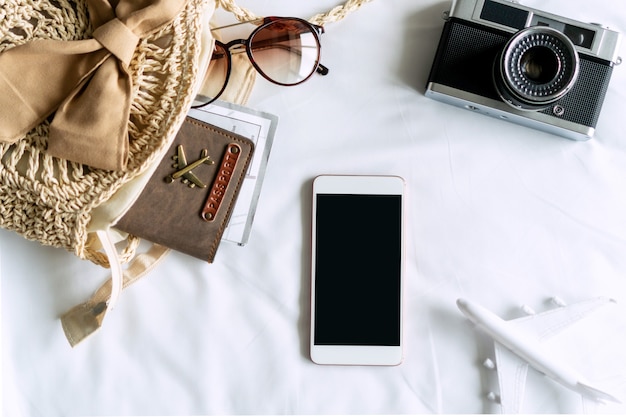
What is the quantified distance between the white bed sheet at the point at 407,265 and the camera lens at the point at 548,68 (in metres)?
0.07

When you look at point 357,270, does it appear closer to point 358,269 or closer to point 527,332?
point 358,269

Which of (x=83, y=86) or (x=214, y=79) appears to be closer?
(x=83, y=86)

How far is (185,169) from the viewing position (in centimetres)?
68

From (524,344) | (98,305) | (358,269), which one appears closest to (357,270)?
(358,269)

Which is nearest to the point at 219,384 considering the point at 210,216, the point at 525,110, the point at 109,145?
the point at 210,216

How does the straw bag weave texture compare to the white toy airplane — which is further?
the white toy airplane

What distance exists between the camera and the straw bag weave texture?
0.57 meters

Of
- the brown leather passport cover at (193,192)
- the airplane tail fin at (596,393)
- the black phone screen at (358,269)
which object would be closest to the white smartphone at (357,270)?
the black phone screen at (358,269)

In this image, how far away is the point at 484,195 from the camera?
0.72 m

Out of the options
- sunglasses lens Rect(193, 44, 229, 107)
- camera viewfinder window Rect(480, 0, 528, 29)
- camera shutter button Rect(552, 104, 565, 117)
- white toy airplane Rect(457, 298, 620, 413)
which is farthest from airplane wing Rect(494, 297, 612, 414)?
sunglasses lens Rect(193, 44, 229, 107)

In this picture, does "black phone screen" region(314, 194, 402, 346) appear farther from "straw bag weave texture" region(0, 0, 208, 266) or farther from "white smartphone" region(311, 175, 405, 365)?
"straw bag weave texture" region(0, 0, 208, 266)

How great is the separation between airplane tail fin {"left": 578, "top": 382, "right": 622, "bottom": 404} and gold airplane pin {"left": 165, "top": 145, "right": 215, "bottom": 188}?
1.61ft

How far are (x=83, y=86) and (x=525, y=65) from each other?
468 mm

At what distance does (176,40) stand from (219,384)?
1.32 ft
